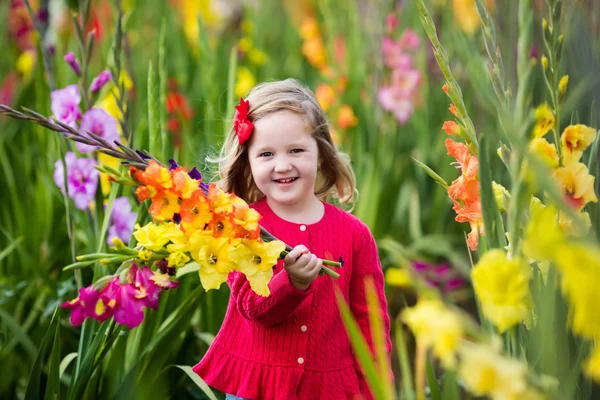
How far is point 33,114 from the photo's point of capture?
1.16m

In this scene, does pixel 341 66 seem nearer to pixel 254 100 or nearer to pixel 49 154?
pixel 49 154

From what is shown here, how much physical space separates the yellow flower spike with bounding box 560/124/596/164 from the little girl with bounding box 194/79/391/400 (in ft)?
1.76

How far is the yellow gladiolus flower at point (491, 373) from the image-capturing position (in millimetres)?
637

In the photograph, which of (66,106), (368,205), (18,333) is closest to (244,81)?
(368,205)

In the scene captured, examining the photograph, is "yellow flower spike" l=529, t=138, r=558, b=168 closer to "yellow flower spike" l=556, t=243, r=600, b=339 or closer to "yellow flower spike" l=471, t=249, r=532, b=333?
"yellow flower spike" l=471, t=249, r=532, b=333

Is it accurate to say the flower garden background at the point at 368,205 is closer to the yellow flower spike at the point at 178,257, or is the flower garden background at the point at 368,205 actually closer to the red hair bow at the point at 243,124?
the yellow flower spike at the point at 178,257

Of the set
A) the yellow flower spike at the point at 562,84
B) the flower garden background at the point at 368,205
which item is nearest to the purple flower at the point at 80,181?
the flower garden background at the point at 368,205

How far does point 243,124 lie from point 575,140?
672 millimetres

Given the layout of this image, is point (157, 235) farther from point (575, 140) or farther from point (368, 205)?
point (368, 205)

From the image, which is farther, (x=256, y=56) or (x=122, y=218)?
(x=256, y=56)

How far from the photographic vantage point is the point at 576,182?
1027 millimetres

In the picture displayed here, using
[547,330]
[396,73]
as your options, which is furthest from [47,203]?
[547,330]

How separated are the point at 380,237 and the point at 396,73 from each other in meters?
1.04

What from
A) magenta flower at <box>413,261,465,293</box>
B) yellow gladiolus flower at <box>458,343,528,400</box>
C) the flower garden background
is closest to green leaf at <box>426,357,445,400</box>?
the flower garden background
